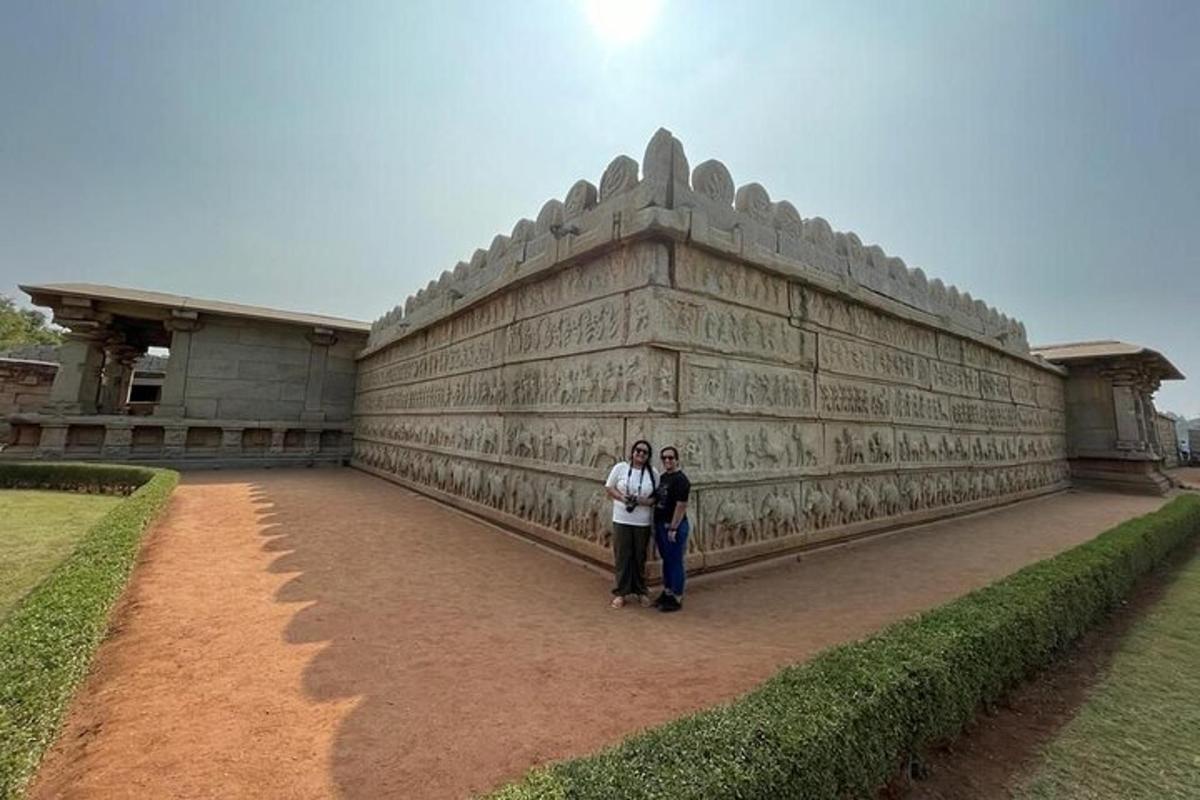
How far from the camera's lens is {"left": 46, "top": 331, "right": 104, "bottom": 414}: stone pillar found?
41.5ft

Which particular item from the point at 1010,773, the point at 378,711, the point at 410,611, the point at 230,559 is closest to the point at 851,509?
the point at 1010,773

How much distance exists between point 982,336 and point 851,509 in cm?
711

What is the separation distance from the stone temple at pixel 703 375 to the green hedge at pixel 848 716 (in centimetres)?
256

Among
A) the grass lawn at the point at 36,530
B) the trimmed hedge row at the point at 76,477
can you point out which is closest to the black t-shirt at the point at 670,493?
the grass lawn at the point at 36,530

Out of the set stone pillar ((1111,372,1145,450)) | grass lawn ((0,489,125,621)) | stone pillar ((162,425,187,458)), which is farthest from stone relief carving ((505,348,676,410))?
stone pillar ((1111,372,1145,450))

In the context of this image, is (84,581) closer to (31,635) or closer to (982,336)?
(31,635)

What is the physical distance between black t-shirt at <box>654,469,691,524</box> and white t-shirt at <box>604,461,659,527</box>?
9cm

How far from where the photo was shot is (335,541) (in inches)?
250

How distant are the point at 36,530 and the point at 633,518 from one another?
828 centimetres

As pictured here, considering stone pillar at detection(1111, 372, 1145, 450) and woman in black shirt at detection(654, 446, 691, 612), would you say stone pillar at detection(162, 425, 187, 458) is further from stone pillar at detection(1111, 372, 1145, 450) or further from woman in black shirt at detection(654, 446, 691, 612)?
stone pillar at detection(1111, 372, 1145, 450)

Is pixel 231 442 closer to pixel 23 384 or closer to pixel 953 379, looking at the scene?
pixel 23 384

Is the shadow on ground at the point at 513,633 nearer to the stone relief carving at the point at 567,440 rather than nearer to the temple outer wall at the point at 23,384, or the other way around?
the stone relief carving at the point at 567,440

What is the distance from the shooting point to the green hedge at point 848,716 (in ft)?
5.78

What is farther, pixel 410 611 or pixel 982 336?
pixel 982 336
